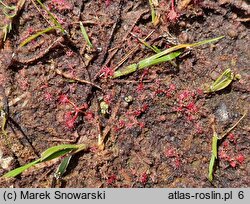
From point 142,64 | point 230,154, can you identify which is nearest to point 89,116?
point 142,64

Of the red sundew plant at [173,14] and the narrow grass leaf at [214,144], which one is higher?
the red sundew plant at [173,14]

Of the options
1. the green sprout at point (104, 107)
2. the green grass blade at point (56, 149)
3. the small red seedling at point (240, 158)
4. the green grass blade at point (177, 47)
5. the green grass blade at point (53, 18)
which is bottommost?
the small red seedling at point (240, 158)

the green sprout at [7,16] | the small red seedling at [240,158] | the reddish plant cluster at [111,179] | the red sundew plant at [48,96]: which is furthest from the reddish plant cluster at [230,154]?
the green sprout at [7,16]

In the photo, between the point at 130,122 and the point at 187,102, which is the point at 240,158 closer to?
the point at 187,102

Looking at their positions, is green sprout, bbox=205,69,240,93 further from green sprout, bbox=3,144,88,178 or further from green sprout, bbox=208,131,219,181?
green sprout, bbox=3,144,88,178

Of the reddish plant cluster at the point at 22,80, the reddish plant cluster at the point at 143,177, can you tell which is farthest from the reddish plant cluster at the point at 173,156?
the reddish plant cluster at the point at 22,80

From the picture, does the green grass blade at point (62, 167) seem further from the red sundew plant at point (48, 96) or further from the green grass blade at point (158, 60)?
the green grass blade at point (158, 60)

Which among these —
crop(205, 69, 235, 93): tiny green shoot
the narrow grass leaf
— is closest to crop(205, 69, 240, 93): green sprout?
crop(205, 69, 235, 93): tiny green shoot
